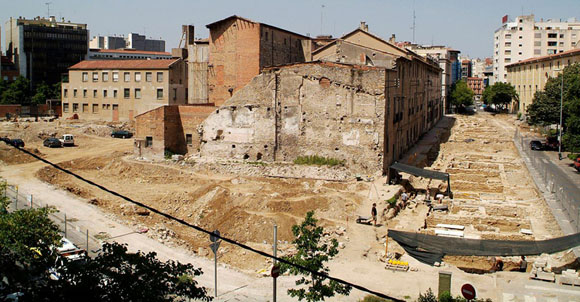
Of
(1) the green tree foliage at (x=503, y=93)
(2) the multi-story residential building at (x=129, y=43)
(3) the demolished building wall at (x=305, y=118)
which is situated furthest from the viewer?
(2) the multi-story residential building at (x=129, y=43)

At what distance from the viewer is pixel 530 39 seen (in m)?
110

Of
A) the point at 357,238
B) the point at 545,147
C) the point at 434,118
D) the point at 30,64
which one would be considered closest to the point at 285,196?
the point at 357,238

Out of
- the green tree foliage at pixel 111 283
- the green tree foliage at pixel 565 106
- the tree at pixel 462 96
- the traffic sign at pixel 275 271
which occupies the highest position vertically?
the tree at pixel 462 96

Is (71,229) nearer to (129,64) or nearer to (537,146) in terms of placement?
(129,64)

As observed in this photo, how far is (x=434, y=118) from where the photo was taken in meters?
80.6

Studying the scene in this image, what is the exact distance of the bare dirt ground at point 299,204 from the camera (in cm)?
2375

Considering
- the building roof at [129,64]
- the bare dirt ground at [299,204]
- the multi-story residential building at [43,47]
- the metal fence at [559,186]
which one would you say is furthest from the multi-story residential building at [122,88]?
the metal fence at [559,186]

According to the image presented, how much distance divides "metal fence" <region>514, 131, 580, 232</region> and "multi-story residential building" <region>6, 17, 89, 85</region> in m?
81.6

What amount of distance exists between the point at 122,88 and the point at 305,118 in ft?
106

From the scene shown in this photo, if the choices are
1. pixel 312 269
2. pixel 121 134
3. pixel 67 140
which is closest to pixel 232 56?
pixel 121 134

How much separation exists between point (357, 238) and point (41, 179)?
989 inches

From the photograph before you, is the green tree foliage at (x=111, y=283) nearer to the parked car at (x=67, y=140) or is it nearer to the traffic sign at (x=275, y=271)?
the traffic sign at (x=275, y=271)

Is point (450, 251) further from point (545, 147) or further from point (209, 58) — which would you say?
point (545, 147)

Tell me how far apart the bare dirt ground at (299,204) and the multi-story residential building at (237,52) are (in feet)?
30.7
